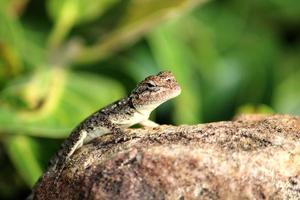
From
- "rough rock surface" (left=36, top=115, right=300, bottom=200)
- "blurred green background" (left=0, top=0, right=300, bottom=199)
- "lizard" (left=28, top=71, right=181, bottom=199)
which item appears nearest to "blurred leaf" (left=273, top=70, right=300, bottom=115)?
"blurred green background" (left=0, top=0, right=300, bottom=199)

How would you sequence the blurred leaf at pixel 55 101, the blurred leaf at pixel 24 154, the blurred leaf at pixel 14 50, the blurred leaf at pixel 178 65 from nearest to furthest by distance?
the blurred leaf at pixel 55 101
the blurred leaf at pixel 24 154
the blurred leaf at pixel 14 50
the blurred leaf at pixel 178 65

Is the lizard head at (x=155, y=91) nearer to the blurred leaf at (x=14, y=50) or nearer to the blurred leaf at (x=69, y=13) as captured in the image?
the blurred leaf at (x=14, y=50)

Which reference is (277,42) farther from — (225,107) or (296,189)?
(296,189)

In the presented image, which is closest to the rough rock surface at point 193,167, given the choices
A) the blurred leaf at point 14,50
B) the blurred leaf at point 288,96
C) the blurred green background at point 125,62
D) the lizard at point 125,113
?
the lizard at point 125,113

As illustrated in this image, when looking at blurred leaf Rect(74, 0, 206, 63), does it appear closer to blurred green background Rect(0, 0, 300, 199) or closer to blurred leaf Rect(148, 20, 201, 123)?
blurred green background Rect(0, 0, 300, 199)

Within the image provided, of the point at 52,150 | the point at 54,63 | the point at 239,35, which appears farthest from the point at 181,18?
the point at 52,150
